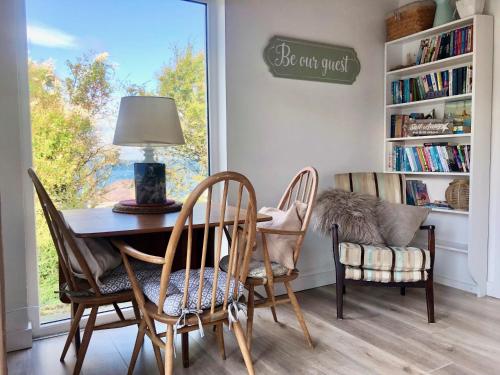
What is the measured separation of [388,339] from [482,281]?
1.16 meters

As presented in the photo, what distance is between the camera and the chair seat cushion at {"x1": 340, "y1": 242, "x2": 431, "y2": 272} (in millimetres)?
2551

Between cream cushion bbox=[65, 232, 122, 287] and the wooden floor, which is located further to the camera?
the wooden floor

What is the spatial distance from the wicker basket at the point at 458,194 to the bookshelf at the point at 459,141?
0.18ft

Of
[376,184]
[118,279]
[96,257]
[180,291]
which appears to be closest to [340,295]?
[376,184]

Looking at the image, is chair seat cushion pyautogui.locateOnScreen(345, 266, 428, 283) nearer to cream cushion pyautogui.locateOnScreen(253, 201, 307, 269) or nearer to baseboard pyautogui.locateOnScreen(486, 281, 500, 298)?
cream cushion pyautogui.locateOnScreen(253, 201, 307, 269)

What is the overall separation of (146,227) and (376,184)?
2.04 meters

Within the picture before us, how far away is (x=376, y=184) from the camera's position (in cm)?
321

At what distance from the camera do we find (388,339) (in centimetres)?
231

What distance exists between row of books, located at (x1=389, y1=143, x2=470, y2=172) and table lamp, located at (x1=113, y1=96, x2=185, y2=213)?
2072mm

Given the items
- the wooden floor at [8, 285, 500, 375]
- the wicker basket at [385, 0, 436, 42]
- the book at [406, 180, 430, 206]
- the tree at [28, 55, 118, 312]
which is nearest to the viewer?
the wooden floor at [8, 285, 500, 375]

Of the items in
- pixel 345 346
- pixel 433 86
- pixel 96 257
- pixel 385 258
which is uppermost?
pixel 433 86

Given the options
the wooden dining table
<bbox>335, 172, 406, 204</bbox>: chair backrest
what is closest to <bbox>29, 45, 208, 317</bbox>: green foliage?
the wooden dining table

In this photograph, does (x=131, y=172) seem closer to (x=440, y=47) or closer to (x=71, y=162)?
(x=71, y=162)

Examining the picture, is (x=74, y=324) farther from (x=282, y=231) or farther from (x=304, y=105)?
(x=304, y=105)
